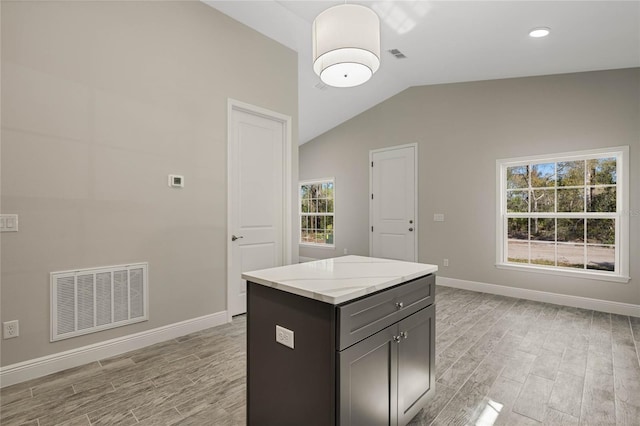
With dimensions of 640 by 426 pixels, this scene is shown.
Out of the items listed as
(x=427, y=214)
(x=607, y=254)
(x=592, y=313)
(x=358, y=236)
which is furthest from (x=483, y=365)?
(x=358, y=236)

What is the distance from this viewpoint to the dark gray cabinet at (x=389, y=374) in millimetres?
1305

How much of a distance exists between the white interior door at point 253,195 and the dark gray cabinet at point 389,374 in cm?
225

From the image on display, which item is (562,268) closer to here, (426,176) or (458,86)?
(426,176)

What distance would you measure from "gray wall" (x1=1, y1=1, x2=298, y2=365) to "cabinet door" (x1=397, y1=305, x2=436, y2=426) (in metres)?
2.24

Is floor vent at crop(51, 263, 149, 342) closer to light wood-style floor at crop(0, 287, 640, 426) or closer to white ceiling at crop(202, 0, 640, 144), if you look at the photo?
light wood-style floor at crop(0, 287, 640, 426)

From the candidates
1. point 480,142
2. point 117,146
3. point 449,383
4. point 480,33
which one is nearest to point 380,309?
point 449,383

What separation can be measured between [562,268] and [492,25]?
3.15 meters

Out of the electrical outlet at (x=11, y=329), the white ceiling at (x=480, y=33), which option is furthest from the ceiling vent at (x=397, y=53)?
the electrical outlet at (x=11, y=329)

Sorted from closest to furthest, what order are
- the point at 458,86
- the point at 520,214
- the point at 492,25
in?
the point at 492,25 < the point at 520,214 < the point at 458,86

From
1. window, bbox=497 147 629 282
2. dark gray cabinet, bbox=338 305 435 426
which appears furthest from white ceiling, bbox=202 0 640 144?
dark gray cabinet, bbox=338 305 435 426

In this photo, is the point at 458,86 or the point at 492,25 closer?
the point at 492,25

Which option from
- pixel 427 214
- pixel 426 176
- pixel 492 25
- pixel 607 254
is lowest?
pixel 607 254

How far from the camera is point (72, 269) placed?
237cm

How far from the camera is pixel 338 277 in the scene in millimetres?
1572
